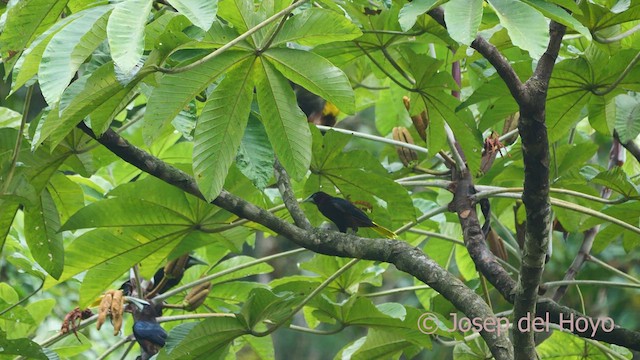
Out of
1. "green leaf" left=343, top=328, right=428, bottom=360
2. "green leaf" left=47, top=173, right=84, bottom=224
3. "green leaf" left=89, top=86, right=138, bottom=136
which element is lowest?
"green leaf" left=343, top=328, right=428, bottom=360

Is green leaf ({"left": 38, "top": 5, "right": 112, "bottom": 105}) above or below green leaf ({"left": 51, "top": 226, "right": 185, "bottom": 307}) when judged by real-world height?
above

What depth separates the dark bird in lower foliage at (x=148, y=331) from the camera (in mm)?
1842

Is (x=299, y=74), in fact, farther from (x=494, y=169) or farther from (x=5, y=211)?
(x=494, y=169)

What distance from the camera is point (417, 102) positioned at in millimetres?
1972

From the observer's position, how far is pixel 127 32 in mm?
1092

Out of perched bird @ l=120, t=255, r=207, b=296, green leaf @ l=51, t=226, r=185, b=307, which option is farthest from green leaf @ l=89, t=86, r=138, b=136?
perched bird @ l=120, t=255, r=207, b=296

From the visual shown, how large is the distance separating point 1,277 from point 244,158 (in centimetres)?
357

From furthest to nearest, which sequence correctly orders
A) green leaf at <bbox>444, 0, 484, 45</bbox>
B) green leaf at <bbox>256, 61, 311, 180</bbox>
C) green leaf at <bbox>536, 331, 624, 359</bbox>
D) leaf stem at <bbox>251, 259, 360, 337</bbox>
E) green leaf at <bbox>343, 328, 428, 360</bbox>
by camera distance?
green leaf at <bbox>536, 331, 624, 359</bbox> → green leaf at <bbox>343, 328, 428, 360</bbox> → leaf stem at <bbox>251, 259, 360, 337</bbox> → green leaf at <bbox>256, 61, 311, 180</bbox> → green leaf at <bbox>444, 0, 484, 45</bbox>

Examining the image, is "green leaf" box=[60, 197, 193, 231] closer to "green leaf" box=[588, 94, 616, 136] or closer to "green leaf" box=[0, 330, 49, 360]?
"green leaf" box=[0, 330, 49, 360]

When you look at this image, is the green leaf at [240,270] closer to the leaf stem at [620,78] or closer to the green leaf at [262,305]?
the green leaf at [262,305]

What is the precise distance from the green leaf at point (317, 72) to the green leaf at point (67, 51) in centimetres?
31

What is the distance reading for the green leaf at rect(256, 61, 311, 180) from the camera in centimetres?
149

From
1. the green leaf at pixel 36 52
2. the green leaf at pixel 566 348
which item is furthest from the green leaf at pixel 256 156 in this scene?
the green leaf at pixel 566 348

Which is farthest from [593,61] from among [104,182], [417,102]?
[104,182]
